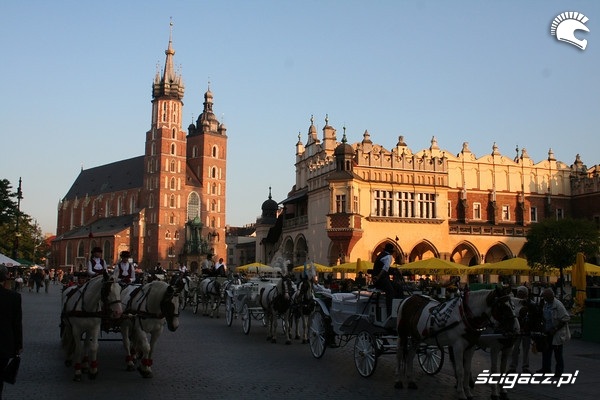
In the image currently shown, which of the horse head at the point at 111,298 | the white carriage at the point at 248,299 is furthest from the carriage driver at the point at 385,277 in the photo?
the white carriage at the point at 248,299

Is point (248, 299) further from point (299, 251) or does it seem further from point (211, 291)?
point (299, 251)

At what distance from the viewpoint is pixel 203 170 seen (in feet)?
414

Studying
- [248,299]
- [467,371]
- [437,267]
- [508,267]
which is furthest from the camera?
[437,267]

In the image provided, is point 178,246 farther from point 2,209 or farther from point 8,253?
point 2,209

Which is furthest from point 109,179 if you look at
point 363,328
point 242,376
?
point 242,376

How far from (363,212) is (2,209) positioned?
26.8m

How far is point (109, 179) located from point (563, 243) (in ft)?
393

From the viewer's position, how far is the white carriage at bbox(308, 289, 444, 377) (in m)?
11.8

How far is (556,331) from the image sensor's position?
12008 millimetres

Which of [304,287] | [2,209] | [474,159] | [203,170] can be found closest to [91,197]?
[203,170]

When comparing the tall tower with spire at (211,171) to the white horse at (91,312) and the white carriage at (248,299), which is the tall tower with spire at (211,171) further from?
the white horse at (91,312)

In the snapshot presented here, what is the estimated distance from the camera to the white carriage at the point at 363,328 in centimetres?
1184

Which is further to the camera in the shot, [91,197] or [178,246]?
[91,197]

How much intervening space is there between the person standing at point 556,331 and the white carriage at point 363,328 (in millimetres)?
2062
